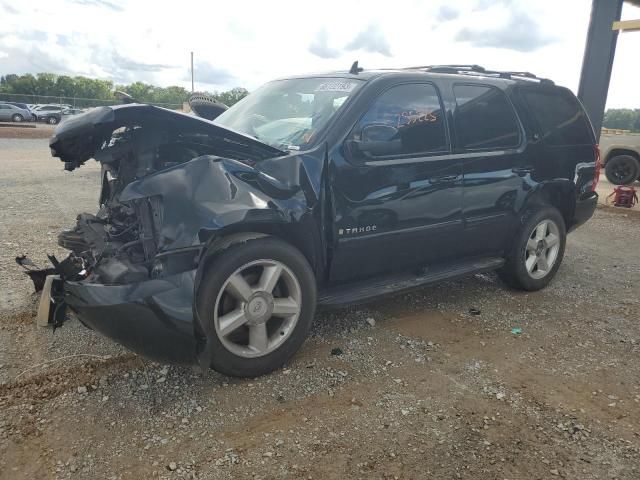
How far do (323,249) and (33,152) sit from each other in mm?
15120

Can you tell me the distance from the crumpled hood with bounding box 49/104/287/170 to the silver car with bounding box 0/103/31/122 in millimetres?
35411

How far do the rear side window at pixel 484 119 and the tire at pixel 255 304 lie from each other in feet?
5.99

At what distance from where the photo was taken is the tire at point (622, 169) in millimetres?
12625

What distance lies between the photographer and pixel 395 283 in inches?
145

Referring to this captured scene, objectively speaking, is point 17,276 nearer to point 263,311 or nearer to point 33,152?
point 263,311

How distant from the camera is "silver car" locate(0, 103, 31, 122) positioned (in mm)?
32469

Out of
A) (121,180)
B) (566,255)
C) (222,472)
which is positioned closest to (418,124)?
(121,180)

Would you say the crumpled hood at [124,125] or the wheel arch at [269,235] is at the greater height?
the crumpled hood at [124,125]

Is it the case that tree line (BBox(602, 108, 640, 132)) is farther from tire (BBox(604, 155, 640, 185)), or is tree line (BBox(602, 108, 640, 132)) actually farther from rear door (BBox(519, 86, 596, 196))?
rear door (BBox(519, 86, 596, 196))

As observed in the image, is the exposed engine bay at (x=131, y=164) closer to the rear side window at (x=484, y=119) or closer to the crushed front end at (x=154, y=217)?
the crushed front end at (x=154, y=217)

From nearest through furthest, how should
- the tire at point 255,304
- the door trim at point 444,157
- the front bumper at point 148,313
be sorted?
the front bumper at point 148,313 < the tire at point 255,304 < the door trim at point 444,157

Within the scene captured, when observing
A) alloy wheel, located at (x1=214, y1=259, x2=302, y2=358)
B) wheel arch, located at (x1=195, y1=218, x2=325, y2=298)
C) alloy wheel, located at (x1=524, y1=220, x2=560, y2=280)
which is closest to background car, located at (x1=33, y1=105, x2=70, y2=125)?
alloy wheel, located at (x1=524, y1=220, x2=560, y2=280)

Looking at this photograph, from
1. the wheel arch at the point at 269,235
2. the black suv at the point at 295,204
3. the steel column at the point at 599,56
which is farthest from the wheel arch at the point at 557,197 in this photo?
the steel column at the point at 599,56

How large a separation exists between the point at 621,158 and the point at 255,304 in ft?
42.4
